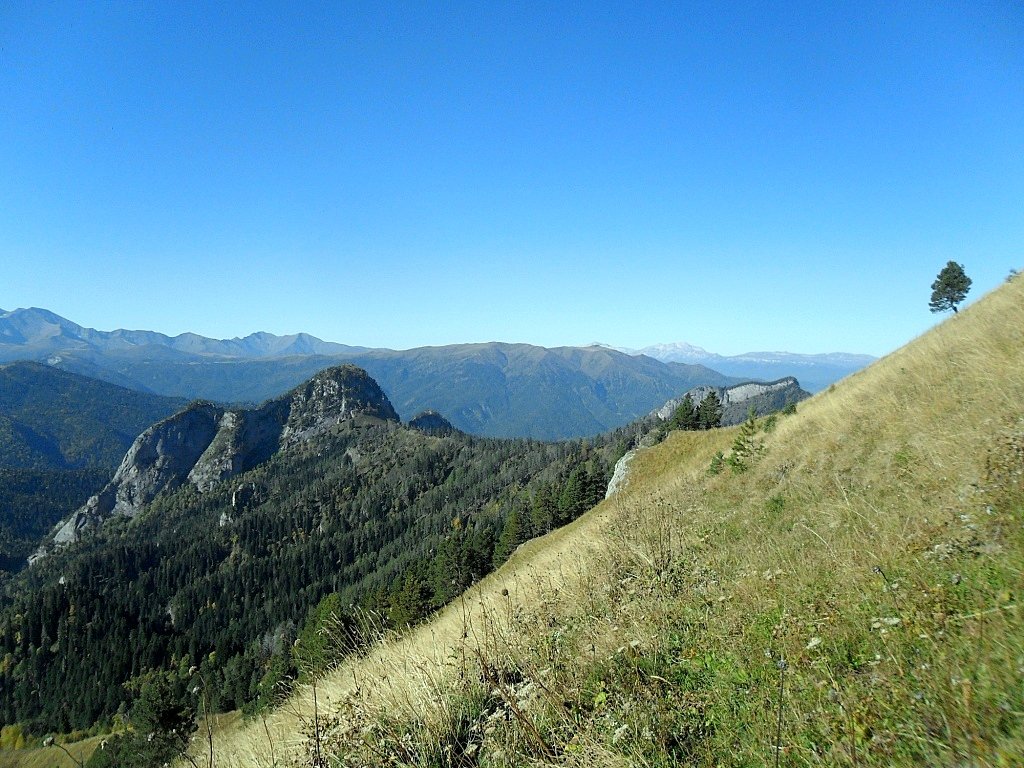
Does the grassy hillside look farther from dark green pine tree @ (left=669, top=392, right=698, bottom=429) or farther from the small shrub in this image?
dark green pine tree @ (left=669, top=392, right=698, bottom=429)

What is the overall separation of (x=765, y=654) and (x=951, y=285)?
64.8 metres

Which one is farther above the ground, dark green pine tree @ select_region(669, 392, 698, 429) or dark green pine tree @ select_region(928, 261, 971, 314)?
dark green pine tree @ select_region(928, 261, 971, 314)

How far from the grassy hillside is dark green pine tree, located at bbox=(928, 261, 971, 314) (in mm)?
55770

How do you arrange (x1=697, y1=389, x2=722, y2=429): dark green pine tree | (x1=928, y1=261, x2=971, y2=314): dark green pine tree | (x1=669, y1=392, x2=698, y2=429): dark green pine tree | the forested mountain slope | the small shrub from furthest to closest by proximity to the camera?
the forested mountain slope < (x1=697, y1=389, x2=722, y2=429): dark green pine tree < (x1=669, y1=392, x2=698, y2=429): dark green pine tree < (x1=928, y1=261, x2=971, y2=314): dark green pine tree < the small shrub

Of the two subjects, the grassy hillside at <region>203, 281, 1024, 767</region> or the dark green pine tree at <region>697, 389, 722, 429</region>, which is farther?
the dark green pine tree at <region>697, 389, 722, 429</region>

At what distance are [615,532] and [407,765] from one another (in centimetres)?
690

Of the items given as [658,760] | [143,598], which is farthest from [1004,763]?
[143,598]

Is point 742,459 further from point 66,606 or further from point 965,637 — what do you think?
point 66,606

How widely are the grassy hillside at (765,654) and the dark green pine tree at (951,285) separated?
183ft

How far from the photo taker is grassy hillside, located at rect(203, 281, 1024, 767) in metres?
2.89

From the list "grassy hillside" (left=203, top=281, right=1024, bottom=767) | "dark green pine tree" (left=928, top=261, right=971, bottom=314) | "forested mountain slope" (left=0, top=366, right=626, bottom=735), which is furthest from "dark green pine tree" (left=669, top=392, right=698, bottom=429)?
"grassy hillside" (left=203, top=281, right=1024, bottom=767)

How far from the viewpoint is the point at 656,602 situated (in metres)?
5.65

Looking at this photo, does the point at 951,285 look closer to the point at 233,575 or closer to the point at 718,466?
the point at 718,466

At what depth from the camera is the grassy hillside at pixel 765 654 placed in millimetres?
2893
